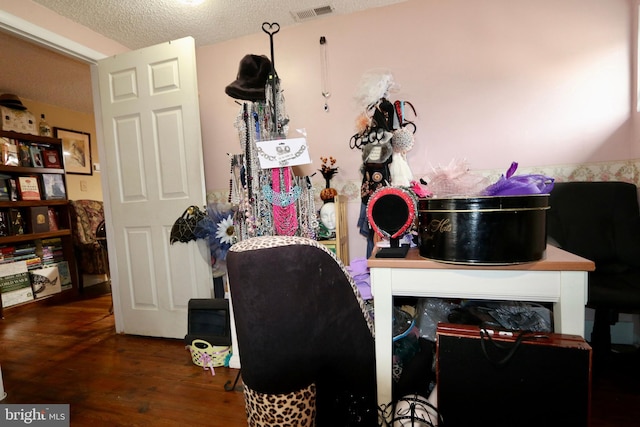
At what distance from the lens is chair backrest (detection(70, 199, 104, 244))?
3.64m

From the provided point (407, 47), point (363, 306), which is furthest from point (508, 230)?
point (407, 47)

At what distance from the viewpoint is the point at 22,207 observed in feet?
10.6

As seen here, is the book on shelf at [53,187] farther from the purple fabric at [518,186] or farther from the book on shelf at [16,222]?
the purple fabric at [518,186]

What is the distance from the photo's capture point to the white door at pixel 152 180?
205 centimetres

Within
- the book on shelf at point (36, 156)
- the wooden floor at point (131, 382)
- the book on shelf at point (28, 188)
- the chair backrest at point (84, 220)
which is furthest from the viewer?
the chair backrest at point (84, 220)

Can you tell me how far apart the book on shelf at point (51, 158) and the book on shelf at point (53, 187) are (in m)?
0.11

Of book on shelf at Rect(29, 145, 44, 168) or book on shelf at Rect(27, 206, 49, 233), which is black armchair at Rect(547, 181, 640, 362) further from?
book on shelf at Rect(29, 145, 44, 168)

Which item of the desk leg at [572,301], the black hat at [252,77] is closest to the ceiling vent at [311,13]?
the black hat at [252,77]

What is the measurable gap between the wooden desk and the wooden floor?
276mm

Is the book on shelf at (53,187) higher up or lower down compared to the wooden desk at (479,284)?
higher up

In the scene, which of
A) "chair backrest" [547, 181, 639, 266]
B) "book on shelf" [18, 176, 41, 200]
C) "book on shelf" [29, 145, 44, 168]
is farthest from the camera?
"book on shelf" [29, 145, 44, 168]

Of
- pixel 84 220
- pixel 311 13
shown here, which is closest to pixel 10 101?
pixel 84 220

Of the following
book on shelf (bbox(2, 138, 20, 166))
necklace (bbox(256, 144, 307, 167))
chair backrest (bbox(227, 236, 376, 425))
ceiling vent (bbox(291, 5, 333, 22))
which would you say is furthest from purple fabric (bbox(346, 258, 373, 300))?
book on shelf (bbox(2, 138, 20, 166))

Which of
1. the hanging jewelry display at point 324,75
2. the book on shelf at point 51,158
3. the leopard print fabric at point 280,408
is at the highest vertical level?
the hanging jewelry display at point 324,75
